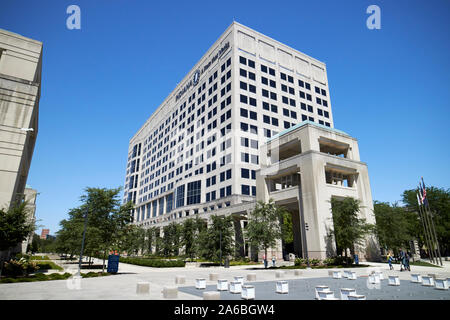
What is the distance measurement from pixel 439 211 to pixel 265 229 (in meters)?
44.7

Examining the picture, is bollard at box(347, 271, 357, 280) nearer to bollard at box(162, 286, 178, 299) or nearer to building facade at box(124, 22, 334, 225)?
bollard at box(162, 286, 178, 299)

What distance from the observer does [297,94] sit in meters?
70.6


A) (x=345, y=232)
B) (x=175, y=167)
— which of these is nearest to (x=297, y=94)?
(x=175, y=167)

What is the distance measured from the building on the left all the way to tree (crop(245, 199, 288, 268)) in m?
25.2

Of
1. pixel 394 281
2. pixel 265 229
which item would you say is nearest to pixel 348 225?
pixel 265 229

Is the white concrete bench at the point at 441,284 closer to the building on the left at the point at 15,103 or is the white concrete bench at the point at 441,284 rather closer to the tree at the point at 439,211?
the building on the left at the point at 15,103

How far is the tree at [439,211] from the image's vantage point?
49.6 m

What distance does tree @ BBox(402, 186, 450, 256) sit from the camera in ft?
163

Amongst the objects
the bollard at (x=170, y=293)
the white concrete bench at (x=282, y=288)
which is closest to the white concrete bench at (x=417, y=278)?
the white concrete bench at (x=282, y=288)

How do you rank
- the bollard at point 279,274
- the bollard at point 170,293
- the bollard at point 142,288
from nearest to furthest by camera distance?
the bollard at point 170,293, the bollard at point 142,288, the bollard at point 279,274

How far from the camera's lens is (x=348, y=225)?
32.4 m

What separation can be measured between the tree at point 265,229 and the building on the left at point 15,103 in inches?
994
